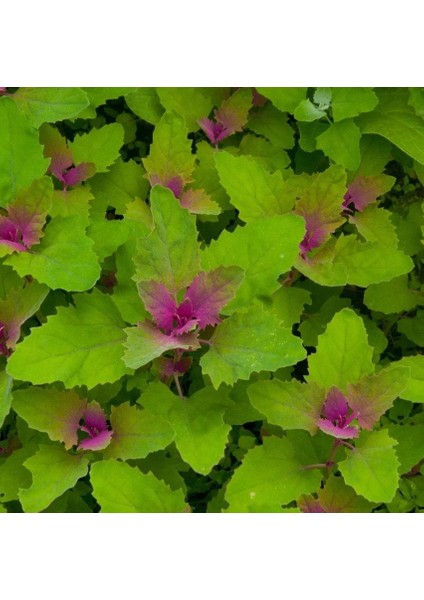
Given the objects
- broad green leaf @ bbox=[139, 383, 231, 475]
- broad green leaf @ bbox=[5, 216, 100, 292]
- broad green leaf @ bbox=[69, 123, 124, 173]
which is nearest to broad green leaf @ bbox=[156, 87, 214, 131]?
broad green leaf @ bbox=[69, 123, 124, 173]

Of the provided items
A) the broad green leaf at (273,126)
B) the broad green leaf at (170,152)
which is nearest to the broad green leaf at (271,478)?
the broad green leaf at (170,152)

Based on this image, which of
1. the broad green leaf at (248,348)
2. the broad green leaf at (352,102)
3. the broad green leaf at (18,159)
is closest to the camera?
the broad green leaf at (248,348)

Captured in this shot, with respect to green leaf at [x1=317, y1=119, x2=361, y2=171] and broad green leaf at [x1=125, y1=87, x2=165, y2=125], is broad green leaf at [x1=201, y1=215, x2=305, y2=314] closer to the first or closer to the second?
green leaf at [x1=317, y1=119, x2=361, y2=171]

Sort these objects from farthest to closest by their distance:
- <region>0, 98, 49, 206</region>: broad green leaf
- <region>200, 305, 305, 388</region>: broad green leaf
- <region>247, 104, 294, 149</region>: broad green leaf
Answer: <region>247, 104, 294, 149</region>: broad green leaf, <region>0, 98, 49, 206</region>: broad green leaf, <region>200, 305, 305, 388</region>: broad green leaf

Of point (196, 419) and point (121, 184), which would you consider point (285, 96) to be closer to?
point (121, 184)

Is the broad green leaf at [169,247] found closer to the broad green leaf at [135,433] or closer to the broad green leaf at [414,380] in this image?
the broad green leaf at [135,433]
